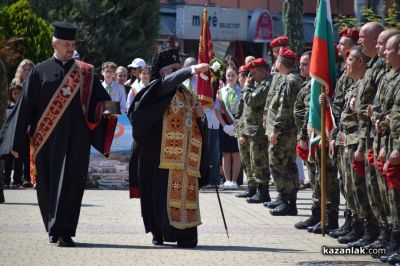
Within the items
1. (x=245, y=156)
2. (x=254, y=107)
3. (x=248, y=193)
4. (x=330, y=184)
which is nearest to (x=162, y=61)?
(x=330, y=184)

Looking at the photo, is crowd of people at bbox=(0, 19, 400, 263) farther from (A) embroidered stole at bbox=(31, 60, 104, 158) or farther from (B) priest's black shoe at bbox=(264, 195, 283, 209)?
(B) priest's black shoe at bbox=(264, 195, 283, 209)

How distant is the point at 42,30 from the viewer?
23.6 metres

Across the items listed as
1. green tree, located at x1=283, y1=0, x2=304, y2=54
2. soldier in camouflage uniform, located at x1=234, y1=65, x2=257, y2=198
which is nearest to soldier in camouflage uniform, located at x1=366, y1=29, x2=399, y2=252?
soldier in camouflage uniform, located at x1=234, y1=65, x2=257, y2=198

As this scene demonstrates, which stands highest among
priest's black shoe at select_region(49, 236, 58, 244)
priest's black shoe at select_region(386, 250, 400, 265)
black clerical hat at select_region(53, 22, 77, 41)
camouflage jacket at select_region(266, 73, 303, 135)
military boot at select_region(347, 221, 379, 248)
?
black clerical hat at select_region(53, 22, 77, 41)

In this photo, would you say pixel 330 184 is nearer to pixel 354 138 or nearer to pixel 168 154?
pixel 354 138

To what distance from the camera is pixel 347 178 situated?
38.8 feet

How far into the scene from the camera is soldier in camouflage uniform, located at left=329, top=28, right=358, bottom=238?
12.0 metres

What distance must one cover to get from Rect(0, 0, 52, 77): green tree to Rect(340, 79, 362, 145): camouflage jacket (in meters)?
12.2

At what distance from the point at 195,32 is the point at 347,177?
26913mm

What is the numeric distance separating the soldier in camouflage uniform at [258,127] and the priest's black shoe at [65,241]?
5.41 m

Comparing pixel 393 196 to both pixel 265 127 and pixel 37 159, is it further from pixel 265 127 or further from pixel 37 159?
pixel 265 127

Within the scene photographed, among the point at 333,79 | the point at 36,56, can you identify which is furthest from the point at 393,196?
the point at 36,56

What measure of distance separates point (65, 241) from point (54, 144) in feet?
3.27

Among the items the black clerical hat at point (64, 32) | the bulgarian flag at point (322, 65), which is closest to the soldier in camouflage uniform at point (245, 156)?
the bulgarian flag at point (322, 65)
